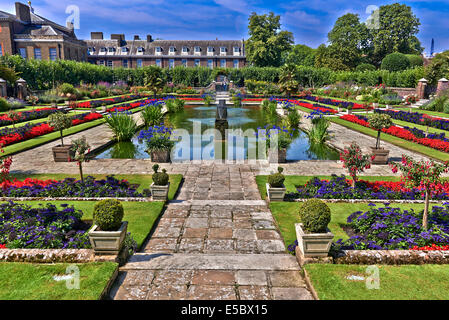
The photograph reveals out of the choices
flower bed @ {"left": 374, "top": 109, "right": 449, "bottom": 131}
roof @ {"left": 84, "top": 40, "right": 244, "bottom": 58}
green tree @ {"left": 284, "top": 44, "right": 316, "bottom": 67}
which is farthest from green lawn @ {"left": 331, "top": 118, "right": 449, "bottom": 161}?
green tree @ {"left": 284, "top": 44, "right": 316, "bottom": 67}

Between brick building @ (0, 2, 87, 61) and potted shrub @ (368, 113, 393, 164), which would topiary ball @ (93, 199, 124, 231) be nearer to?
potted shrub @ (368, 113, 393, 164)

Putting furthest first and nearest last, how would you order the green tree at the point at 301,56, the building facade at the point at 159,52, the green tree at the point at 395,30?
the green tree at the point at 301,56
the building facade at the point at 159,52
the green tree at the point at 395,30

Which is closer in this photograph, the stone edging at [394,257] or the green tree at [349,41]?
the stone edging at [394,257]

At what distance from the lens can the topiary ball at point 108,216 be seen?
189 inches

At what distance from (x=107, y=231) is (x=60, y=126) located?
777cm

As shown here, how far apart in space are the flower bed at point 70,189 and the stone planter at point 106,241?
323 centimetres

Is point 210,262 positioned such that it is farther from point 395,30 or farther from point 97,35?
point 97,35

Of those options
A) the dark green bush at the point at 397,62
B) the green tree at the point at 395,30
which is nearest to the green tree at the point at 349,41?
the green tree at the point at 395,30

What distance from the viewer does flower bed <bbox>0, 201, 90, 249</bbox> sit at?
17.7 feet

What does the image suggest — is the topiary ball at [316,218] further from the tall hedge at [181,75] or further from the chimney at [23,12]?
the chimney at [23,12]

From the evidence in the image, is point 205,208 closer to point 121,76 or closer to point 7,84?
point 7,84

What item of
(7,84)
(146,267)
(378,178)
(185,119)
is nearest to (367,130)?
(378,178)

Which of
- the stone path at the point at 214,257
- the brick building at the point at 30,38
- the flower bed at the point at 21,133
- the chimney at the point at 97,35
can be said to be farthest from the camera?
the chimney at the point at 97,35
